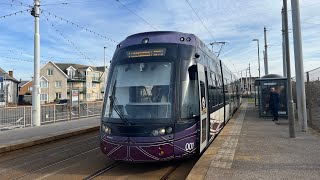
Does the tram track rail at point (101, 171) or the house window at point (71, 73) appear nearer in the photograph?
the tram track rail at point (101, 171)

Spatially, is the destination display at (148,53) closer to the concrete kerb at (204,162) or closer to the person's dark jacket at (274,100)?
the concrete kerb at (204,162)

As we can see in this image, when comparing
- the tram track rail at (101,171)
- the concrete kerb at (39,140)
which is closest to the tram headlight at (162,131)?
the tram track rail at (101,171)

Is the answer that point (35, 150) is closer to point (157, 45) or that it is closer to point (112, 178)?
point (112, 178)

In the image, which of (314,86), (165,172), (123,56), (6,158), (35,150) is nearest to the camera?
(165,172)

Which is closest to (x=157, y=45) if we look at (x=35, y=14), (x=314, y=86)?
(x=314, y=86)

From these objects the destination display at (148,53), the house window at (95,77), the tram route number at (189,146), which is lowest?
the tram route number at (189,146)

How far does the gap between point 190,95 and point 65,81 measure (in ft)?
248

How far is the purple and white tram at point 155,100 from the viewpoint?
23.2ft

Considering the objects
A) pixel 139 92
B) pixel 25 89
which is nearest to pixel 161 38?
pixel 139 92

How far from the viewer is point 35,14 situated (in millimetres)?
17719

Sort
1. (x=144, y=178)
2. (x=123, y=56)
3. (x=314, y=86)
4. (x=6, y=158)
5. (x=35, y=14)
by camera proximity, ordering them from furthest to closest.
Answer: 1. (x=35, y=14)
2. (x=314, y=86)
3. (x=6, y=158)
4. (x=123, y=56)
5. (x=144, y=178)

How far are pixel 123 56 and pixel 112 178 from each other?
117 inches

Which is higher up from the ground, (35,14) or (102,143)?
(35,14)

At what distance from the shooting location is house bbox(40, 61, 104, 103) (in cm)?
7862
